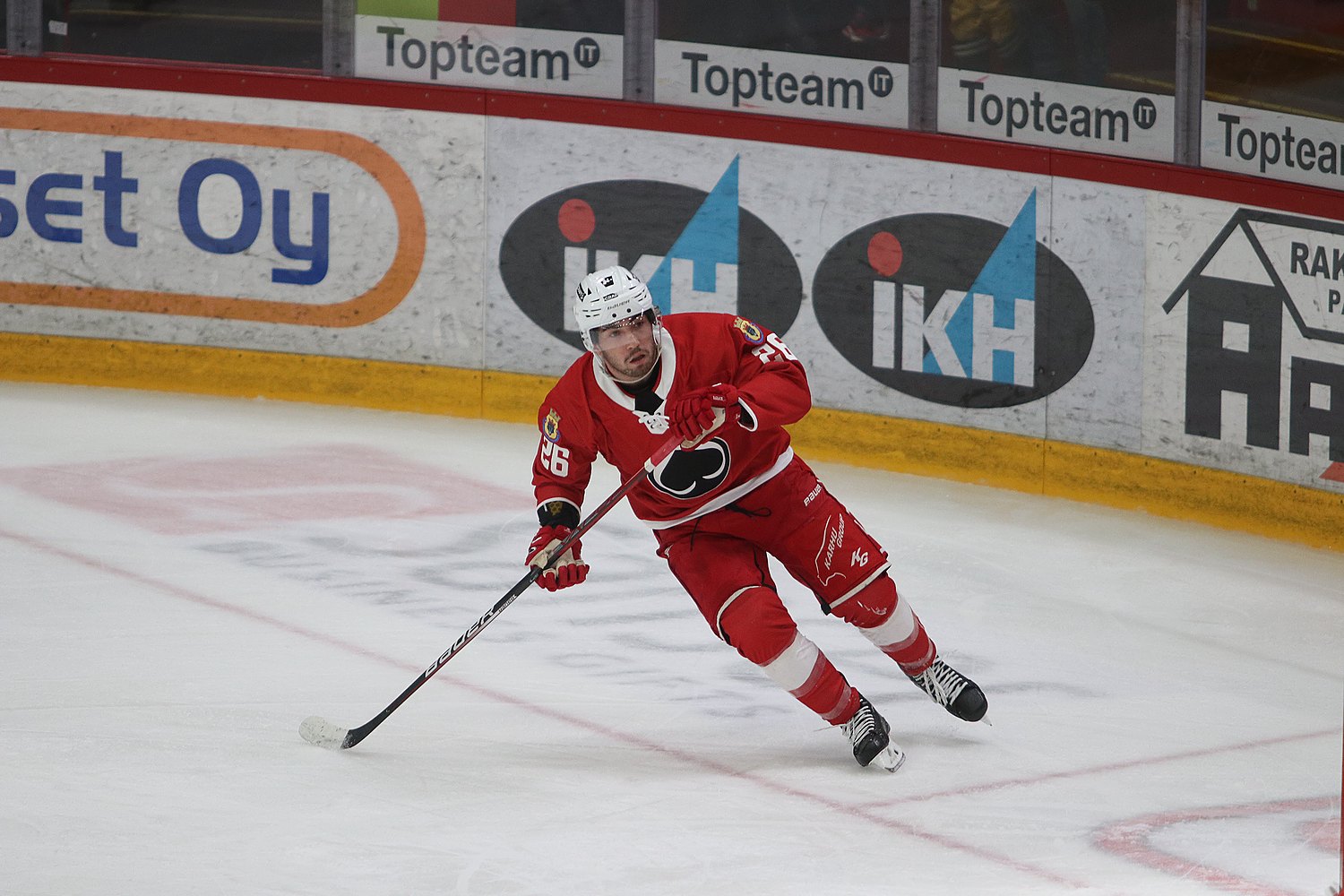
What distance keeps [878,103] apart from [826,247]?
0.54 m

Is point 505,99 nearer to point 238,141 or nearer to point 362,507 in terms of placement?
point 238,141

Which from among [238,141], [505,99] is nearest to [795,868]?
[505,99]

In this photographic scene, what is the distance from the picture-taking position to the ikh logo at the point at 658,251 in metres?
7.25

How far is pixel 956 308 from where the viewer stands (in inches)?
271

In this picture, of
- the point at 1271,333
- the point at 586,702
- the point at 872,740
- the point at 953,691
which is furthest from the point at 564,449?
the point at 1271,333

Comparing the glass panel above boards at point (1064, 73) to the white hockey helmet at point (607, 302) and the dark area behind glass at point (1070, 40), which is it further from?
the white hockey helmet at point (607, 302)

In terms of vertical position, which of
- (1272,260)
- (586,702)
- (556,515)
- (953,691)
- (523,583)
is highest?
(1272,260)

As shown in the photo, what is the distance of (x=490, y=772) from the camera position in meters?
4.17

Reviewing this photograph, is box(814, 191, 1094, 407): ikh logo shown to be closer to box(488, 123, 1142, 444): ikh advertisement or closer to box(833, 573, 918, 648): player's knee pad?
box(488, 123, 1142, 444): ikh advertisement

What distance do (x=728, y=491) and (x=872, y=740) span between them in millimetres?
611

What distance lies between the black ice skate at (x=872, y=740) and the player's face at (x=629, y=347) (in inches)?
33.9

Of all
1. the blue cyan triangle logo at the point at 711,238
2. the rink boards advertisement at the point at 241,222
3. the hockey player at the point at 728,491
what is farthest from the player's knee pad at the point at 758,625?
the rink boards advertisement at the point at 241,222

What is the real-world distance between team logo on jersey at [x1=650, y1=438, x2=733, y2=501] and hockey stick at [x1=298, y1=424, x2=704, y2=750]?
34 millimetres

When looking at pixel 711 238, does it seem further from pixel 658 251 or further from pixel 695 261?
pixel 658 251
